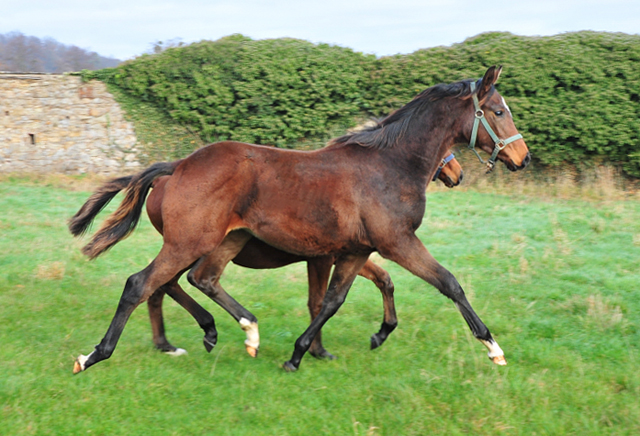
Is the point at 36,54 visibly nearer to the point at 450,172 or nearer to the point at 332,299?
the point at 450,172

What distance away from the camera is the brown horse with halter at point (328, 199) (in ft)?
13.4

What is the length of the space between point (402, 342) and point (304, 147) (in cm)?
975

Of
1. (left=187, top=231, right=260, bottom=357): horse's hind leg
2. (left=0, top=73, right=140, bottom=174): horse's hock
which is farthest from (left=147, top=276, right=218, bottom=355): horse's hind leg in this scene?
(left=0, top=73, right=140, bottom=174): horse's hock

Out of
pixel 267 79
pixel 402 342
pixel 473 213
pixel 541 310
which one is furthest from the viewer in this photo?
pixel 267 79

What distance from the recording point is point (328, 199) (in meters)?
4.17

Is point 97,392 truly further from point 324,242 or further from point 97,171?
point 97,171

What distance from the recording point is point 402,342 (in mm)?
5051

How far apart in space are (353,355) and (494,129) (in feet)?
7.12

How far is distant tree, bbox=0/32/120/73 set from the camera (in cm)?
2253

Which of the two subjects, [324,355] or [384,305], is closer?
[324,355]

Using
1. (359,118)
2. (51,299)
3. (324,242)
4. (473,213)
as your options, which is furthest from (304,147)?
(324,242)

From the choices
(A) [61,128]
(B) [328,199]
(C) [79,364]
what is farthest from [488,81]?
(A) [61,128]

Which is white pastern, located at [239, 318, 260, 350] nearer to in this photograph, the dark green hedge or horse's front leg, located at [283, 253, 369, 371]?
horse's front leg, located at [283, 253, 369, 371]

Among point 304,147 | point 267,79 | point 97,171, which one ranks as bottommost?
point 97,171
